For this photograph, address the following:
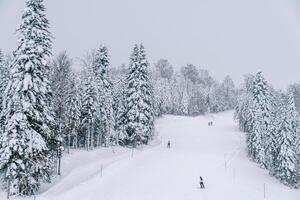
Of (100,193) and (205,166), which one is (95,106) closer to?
(205,166)

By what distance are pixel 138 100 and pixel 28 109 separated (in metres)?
30.7

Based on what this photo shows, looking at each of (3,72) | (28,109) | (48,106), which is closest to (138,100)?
(3,72)

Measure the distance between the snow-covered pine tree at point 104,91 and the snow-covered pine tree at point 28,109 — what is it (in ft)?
85.5

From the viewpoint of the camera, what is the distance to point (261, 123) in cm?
5950

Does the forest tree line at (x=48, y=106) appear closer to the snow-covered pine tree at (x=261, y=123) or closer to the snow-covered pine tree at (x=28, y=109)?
the snow-covered pine tree at (x=28, y=109)

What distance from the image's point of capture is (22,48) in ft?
102

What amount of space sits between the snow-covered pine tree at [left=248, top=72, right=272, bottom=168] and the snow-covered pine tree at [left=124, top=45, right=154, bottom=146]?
16244 mm

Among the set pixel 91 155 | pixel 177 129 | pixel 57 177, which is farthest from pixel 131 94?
pixel 177 129

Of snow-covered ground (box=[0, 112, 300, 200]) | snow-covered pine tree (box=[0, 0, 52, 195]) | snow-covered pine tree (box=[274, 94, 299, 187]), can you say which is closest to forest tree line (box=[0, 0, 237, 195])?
snow-covered pine tree (box=[0, 0, 52, 195])

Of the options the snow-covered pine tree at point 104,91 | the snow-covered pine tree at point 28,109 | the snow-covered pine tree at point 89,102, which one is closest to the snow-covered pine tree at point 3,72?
the snow-covered pine tree at point 89,102

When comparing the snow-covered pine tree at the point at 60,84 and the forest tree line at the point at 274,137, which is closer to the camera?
the snow-covered pine tree at the point at 60,84

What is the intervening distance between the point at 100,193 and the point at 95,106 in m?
27.0

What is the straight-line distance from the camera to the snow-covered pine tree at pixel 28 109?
98.0 ft

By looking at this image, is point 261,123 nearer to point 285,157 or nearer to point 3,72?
point 285,157
